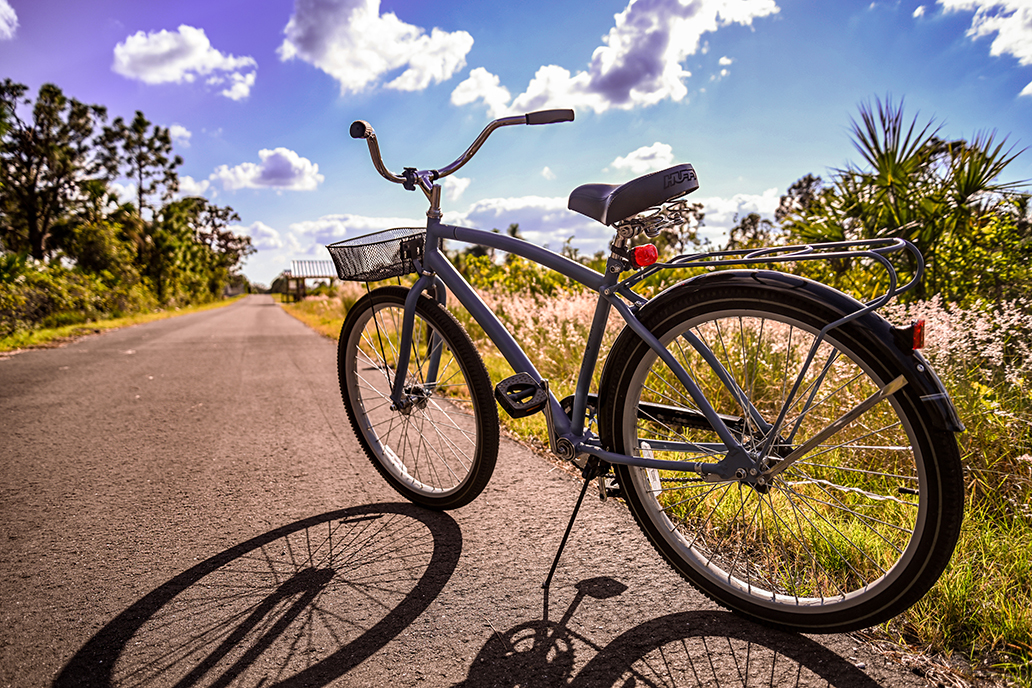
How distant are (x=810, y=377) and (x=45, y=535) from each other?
3654mm

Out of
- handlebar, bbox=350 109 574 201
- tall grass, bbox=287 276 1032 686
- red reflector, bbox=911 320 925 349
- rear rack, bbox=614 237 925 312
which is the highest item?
handlebar, bbox=350 109 574 201

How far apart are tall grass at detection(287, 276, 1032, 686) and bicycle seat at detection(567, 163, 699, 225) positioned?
152cm

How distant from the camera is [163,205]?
42125mm

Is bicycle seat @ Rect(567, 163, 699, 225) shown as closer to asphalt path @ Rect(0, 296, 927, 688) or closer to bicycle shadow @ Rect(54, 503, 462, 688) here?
asphalt path @ Rect(0, 296, 927, 688)

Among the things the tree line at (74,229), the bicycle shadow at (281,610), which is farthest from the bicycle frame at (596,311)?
the tree line at (74,229)

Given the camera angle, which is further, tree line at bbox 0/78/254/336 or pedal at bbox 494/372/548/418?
tree line at bbox 0/78/254/336

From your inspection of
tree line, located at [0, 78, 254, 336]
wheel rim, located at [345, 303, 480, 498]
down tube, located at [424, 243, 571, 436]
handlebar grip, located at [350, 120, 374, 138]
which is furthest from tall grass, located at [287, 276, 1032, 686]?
tree line, located at [0, 78, 254, 336]

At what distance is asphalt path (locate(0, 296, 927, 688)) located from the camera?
1.58 meters

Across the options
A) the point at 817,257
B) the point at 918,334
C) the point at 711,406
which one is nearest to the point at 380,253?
the point at 711,406

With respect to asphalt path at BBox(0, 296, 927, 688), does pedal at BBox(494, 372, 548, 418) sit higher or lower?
higher

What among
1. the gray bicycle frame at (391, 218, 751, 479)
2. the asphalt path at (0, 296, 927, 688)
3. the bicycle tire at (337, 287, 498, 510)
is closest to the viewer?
the asphalt path at (0, 296, 927, 688)

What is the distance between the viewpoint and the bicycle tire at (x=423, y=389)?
240cm

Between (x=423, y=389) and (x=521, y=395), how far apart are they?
71 centimetres

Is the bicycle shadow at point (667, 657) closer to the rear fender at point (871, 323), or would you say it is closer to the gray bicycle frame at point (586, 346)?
the gray bicycle frame at point (586, 346)
